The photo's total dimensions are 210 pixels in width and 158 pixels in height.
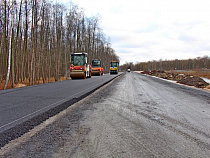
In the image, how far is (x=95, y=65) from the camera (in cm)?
3941

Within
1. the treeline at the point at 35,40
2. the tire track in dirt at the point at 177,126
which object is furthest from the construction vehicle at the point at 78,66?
the tire track in dirt at the point at 177,126

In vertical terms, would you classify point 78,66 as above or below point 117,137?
above

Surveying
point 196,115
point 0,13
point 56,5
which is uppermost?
point 56,5

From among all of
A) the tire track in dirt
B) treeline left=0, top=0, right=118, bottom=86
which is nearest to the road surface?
the tire track in dirt

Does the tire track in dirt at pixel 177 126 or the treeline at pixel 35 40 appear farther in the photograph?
the treeline at pixel 35 40

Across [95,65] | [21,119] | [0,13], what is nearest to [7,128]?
[21,119]

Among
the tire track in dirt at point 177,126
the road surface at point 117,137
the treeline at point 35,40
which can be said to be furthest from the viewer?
the treeline at point 35,40

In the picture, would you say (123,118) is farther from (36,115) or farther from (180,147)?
(36,115)

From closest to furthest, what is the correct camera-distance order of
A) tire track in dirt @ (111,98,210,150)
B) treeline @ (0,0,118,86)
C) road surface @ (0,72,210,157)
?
road surface @ (0,72,210,157), tire track in dirt @ (111,98,210,150), treeline @ (0,0,118,86)

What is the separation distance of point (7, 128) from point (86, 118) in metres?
2.09

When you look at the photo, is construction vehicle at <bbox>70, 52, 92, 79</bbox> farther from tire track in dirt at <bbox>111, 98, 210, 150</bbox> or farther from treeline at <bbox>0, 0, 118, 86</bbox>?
tire track in dirt at <bbox>111, 98, 210, 150</bbox>

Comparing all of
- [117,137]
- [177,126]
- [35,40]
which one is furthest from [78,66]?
[117,137]

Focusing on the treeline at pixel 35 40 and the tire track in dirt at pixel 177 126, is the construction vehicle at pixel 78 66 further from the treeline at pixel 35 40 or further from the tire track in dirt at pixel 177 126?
the tire track in dirt at pixel 177 126

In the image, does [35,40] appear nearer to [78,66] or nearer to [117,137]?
[78,66]
